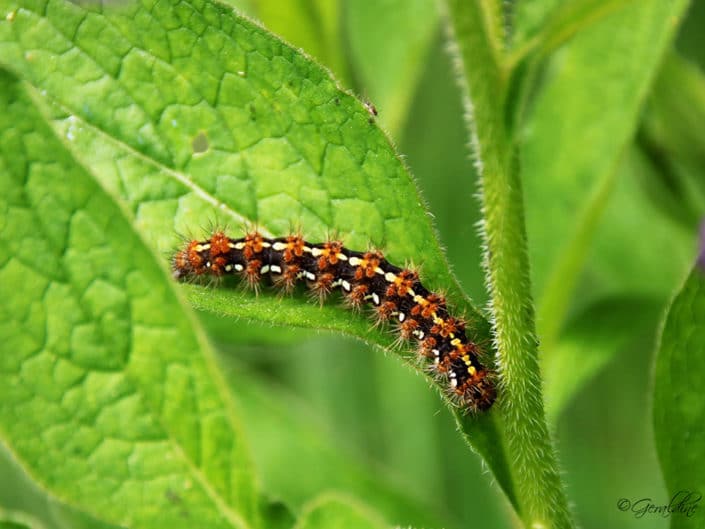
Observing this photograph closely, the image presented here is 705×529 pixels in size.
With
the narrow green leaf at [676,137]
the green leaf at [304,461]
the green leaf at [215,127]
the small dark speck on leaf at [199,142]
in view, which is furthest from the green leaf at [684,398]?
the narrow green leaf at [676,137]

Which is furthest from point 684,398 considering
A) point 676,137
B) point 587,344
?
point 676,137

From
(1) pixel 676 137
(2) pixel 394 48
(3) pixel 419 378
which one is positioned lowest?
(3) pixel 419 378

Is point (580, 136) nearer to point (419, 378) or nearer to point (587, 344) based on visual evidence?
point (587, 344)

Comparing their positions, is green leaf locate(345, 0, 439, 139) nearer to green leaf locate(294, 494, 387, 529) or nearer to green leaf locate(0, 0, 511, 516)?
green leaf locate(0, 0, 511, 516)

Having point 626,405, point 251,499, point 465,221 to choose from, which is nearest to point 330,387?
point 465,221

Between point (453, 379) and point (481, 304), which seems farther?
point (481, 304)

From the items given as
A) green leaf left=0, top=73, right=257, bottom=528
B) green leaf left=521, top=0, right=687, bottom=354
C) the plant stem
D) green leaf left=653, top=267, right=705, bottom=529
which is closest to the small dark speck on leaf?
green leaf left=0, top=73, right=257, bottom=528

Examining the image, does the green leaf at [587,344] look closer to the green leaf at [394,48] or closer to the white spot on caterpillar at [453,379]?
the white spot on caterpillar at [453,379]
